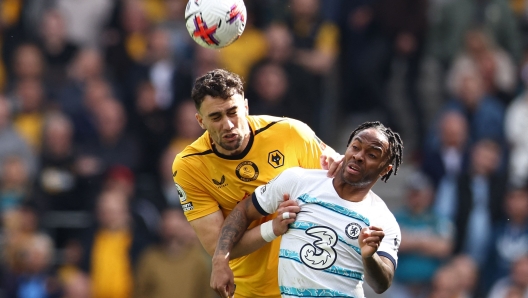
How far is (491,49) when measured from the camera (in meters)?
13.6

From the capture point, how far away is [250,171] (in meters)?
7.37

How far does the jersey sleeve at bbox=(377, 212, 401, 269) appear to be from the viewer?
6402mm

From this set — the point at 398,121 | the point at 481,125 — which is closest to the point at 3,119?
the point at 398,121

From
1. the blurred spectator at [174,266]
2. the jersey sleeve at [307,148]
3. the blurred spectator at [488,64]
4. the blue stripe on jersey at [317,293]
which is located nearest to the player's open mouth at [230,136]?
the jersey sleeve at [307,148]

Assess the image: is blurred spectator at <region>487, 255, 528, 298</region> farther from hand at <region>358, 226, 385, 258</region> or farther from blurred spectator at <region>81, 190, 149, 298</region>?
hand at <region>358, 226, 385, 258</region>

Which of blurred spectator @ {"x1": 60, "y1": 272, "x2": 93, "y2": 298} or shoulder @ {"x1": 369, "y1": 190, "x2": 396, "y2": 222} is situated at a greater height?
shoulder @ {"x1": 369, "y1": 190, "x2": 396, "y2": 222}

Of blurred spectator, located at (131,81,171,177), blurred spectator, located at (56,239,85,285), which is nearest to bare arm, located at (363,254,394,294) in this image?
blurred spectator, located at (56,239,85,285)

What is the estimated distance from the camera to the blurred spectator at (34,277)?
12094 millimetres

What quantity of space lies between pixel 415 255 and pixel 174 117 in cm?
367

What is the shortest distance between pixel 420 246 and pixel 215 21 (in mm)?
5397

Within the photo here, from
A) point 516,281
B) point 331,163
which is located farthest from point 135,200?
point 331,163

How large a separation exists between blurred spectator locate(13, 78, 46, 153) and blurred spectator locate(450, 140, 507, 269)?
5711mm

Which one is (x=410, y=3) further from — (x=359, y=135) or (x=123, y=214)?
(x=359, y=135)

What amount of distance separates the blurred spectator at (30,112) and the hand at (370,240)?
828 centimetres
